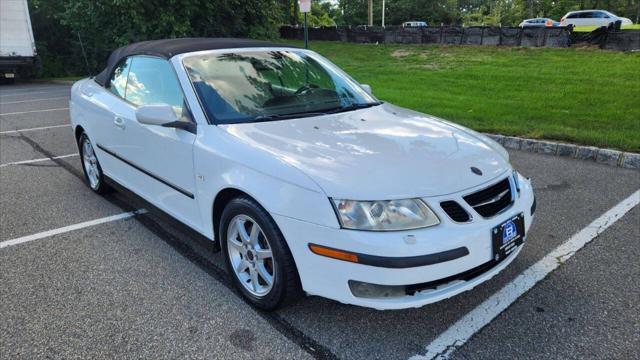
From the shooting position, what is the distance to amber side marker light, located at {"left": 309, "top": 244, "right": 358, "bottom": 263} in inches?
89.4

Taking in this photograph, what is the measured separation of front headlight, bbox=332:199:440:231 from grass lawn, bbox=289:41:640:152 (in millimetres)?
4707

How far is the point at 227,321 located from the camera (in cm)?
271

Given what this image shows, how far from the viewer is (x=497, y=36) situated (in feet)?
65.2

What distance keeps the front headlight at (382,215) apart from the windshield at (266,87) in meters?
1.08

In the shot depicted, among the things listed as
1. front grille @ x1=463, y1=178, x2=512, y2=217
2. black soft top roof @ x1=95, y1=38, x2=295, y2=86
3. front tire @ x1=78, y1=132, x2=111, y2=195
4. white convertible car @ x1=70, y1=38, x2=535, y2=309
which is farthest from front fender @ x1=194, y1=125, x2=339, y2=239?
front tire @ x1=78, y1=132, x2=111, y2=195

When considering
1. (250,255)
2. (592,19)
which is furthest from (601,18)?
(250,255)

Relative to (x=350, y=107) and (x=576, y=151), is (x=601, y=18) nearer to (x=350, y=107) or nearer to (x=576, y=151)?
(x=576, y=151)

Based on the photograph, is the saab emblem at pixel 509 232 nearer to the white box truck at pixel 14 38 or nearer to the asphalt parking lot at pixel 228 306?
the asphalt parking lot at pixel 228 306

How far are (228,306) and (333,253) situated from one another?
3.03 feet

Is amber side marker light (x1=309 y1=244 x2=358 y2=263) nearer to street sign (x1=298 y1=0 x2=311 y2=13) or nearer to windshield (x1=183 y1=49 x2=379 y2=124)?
windshield (x1=183 y1=49 x2=379 y2=124)

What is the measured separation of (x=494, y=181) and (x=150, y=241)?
2.65 metres

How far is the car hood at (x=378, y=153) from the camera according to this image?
237 cm

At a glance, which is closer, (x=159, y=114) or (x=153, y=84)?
(x=159, y=114)

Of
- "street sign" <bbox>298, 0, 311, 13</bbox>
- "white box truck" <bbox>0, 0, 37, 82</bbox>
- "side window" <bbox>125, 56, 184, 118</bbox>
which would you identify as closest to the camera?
"side window" <bbox>125, 56, 184, 118</bbox>
